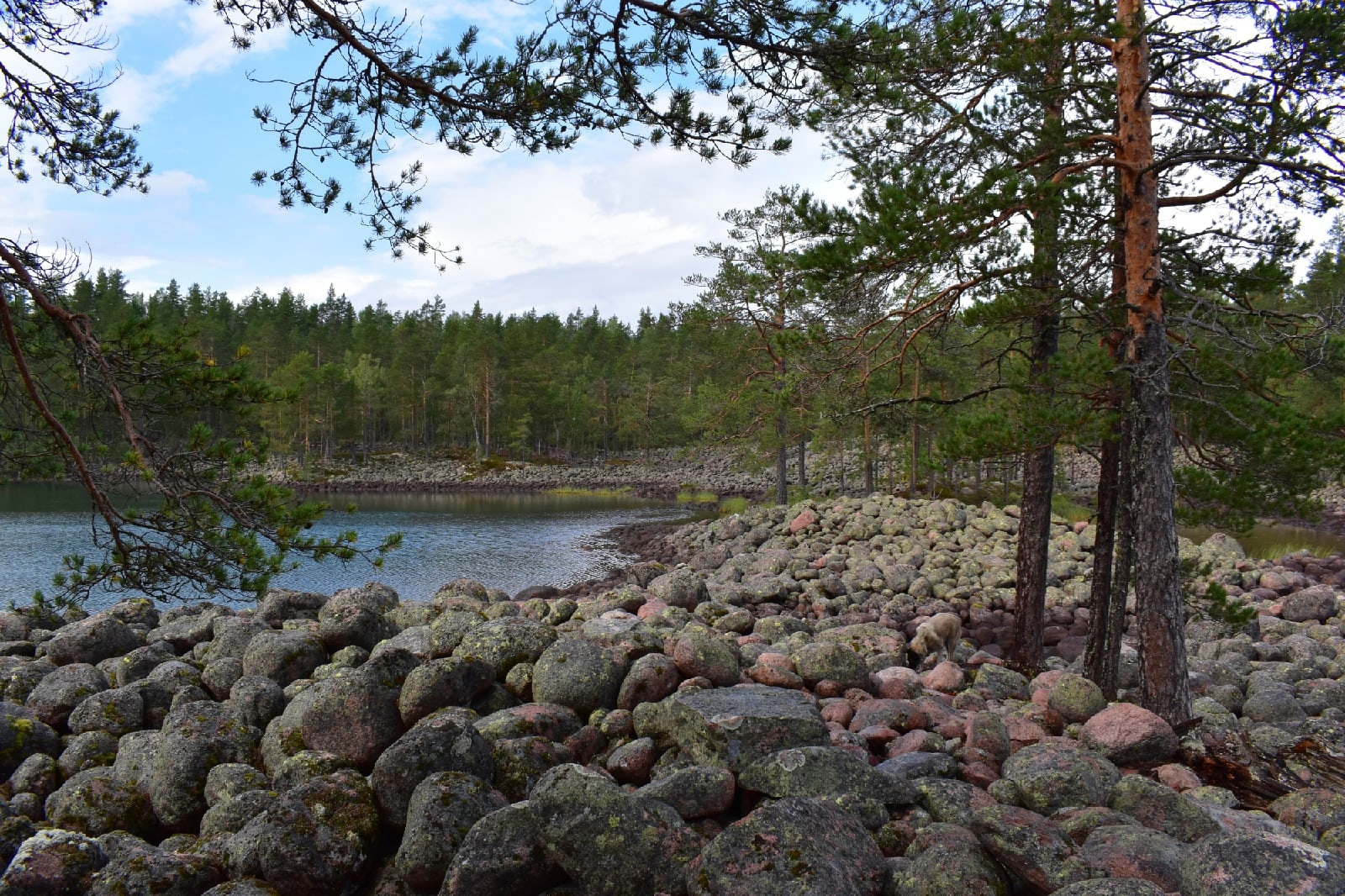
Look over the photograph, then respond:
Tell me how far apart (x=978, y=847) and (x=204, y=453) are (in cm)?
521

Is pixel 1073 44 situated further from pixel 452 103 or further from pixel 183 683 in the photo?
pixel 183 683

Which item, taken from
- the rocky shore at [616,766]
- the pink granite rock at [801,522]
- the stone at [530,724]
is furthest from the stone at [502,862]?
the pink granite rock at [801,522]

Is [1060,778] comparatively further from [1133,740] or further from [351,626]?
[351,626]

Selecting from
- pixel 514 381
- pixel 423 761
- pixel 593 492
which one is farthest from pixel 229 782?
pixel 514 381

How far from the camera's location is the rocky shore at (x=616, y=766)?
3473mm

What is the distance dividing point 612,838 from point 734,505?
115ft

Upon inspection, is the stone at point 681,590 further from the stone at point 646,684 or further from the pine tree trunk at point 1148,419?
the pine tree trunk at point 1148,419

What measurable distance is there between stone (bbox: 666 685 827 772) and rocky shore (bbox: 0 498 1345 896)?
→ 18 millimetres

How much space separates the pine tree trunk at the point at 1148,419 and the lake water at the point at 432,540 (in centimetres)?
882

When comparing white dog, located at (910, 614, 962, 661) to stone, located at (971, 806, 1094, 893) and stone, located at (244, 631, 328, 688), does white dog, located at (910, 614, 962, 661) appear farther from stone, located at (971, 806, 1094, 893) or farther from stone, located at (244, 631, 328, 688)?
stone, located at (244, 631, 328, 688)

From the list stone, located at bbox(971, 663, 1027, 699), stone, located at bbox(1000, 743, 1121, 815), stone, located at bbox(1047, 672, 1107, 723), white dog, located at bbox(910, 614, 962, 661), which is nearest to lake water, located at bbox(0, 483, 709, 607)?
stone, located at bbox(1000, 743, 1121, 815)

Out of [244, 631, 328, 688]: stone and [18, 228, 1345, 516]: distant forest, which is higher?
[18, 228, 1345, 516]: distant forest

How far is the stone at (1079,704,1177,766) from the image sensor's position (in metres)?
5.53

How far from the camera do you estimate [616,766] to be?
15.9 ft
